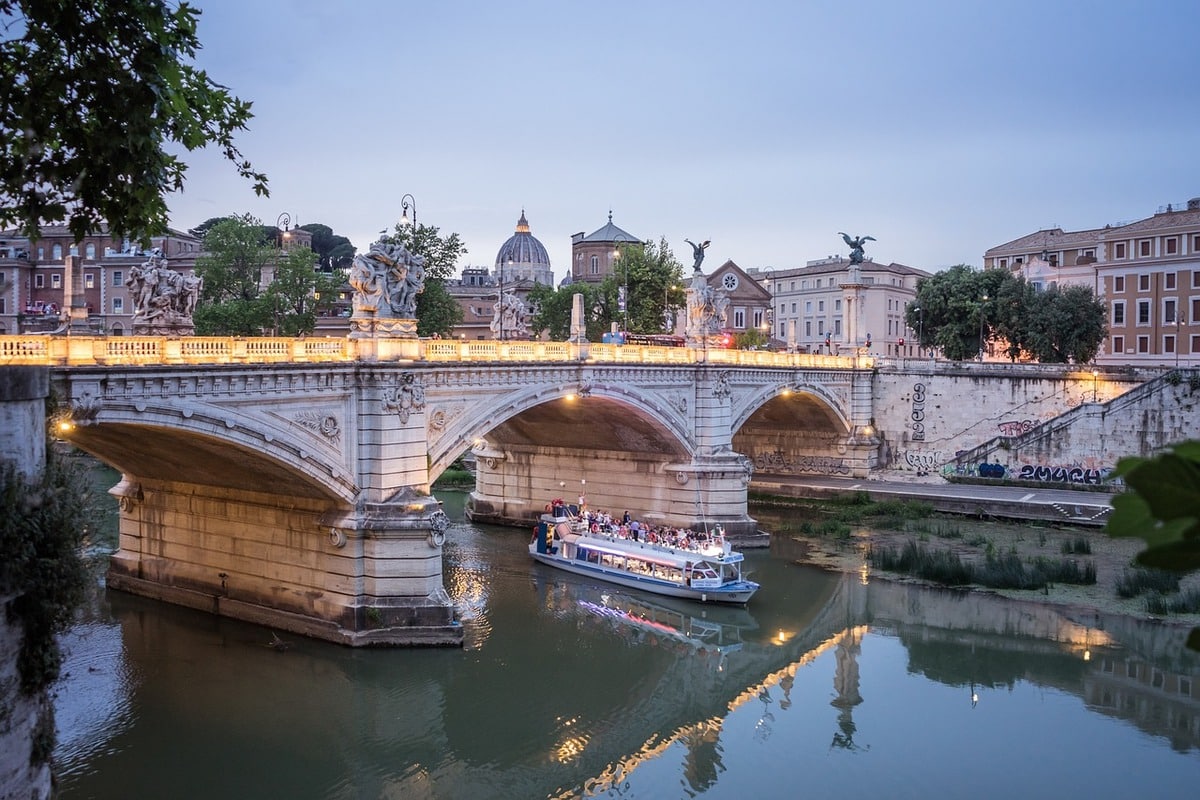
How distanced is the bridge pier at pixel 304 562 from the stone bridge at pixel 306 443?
0.04 m

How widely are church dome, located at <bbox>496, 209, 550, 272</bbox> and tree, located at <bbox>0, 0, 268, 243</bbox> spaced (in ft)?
355

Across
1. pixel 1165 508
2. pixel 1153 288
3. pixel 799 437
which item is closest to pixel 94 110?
pixel 1165 508

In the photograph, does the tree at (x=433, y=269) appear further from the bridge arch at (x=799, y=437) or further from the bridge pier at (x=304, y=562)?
the bridge pier at (x=304, y=562)

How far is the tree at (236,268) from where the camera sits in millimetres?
49903

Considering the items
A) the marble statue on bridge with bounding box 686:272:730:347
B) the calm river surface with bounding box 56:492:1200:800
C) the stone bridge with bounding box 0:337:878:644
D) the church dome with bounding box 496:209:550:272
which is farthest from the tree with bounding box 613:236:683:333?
the church dome with bounding box 496:209:550:272

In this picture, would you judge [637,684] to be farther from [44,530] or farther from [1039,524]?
[1039,524]

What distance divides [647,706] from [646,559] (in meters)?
9.27

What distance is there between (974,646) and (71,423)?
2093 centimetres

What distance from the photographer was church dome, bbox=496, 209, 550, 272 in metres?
120

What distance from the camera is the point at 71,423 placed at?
18.5 metres

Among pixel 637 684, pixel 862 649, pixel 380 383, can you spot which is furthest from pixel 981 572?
pixel 380 383

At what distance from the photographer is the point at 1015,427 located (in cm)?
4753

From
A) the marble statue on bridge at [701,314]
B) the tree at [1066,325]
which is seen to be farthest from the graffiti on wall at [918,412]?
the marble statue on bridge at [701,314]

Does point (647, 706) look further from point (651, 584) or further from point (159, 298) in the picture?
point (159, 298)
